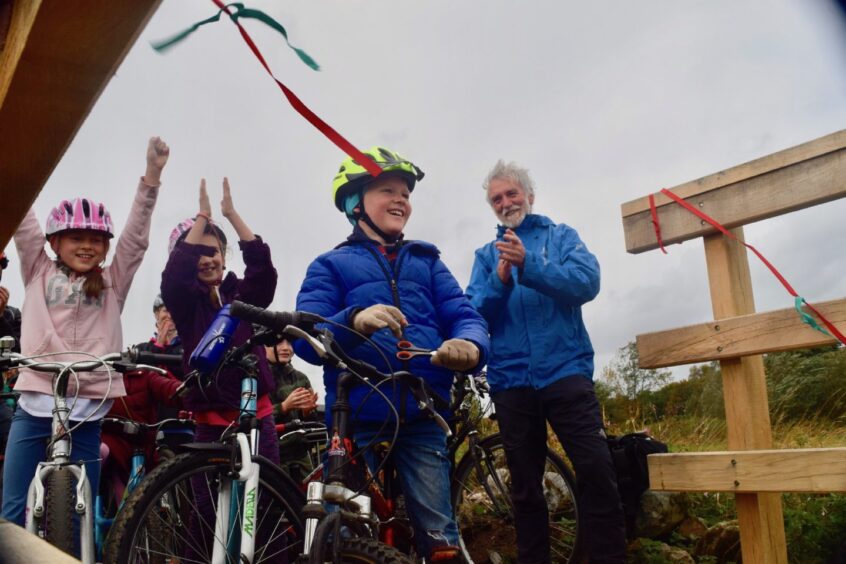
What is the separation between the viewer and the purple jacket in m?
3.88

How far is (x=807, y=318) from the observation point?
3.71 metres

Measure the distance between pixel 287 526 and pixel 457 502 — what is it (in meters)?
1.96

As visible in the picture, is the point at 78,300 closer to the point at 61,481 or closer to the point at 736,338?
the point at 61,481

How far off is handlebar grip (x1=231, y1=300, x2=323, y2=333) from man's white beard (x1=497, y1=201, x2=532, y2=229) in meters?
2.19

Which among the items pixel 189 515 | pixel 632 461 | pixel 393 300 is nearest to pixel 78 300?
pixel 189 515

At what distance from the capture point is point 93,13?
3.29 ft

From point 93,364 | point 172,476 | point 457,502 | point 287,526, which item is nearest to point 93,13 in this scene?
point 172,476

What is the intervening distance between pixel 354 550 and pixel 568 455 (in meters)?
2.01

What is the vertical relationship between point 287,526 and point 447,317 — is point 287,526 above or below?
below

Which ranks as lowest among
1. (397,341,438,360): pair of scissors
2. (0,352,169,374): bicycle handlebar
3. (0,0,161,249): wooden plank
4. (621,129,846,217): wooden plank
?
(397,341,438,360): pair of scissors

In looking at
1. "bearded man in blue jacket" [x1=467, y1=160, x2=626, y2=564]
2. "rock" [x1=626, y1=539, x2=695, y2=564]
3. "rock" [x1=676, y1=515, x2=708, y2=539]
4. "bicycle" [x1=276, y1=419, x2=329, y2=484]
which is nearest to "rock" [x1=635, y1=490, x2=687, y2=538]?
"rock" [x1=676, y1=515, x2=708, y2=539]

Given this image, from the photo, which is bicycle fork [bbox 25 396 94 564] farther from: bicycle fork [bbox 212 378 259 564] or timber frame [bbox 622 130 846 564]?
timber frame [bbox 622 130 846 564]

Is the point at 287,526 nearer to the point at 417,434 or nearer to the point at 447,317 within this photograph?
the point at 417,434

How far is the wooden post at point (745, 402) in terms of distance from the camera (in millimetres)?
4012
